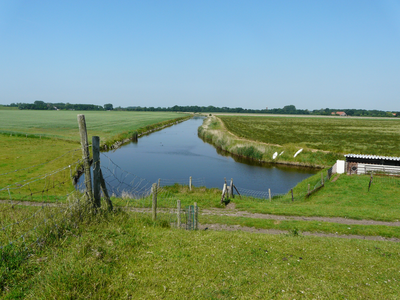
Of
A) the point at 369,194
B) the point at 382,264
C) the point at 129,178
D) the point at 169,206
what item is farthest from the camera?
the point at 129,178

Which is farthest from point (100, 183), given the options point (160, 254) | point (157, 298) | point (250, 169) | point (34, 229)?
point (250, 169)

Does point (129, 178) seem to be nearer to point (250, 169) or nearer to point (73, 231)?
point (250, 169)

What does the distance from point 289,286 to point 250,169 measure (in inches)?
1311

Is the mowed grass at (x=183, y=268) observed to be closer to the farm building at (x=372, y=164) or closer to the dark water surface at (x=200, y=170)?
the farm building at (x=372, y=164)

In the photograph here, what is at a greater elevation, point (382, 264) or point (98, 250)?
point (98, 250)

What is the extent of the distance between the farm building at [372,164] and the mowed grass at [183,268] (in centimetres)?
1804

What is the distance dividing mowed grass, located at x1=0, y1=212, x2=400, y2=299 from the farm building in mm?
18044

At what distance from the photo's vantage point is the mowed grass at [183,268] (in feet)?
18.2

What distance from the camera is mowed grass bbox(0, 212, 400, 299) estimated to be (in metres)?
5.55

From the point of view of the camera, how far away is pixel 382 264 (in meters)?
7.68

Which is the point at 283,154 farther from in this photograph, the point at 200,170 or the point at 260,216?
the point at 260,216

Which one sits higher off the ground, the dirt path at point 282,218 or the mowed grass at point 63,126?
the mowed grass at point 63,126

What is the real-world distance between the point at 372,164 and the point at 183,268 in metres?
23.9

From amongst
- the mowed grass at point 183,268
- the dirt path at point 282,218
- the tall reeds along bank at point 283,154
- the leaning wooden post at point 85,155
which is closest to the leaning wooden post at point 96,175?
the leaning wooden post at point 85,155
